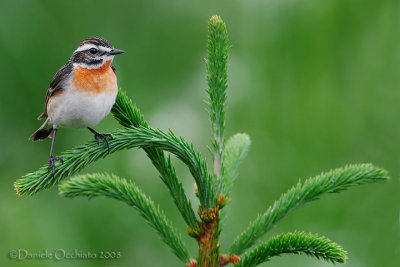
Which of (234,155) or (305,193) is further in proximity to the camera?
(234,155)

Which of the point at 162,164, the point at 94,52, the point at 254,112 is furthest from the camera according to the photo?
the point at 254,112

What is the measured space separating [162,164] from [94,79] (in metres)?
1.14

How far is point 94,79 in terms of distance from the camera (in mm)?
3467

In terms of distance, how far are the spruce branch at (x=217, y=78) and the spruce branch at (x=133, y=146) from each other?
15cm

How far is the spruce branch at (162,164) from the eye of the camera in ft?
7.98

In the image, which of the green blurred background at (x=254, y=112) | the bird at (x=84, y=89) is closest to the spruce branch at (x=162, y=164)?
the bird at (x=84, y=89)

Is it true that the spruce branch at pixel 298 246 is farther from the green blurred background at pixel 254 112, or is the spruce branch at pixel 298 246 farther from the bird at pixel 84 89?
the green blurred background at pixel 254 112


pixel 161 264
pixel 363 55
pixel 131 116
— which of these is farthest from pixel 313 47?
pixel 131 116

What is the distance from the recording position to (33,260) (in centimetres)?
426

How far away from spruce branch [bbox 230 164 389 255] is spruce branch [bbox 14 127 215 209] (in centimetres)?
30

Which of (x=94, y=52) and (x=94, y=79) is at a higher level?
(x=94, y=52)

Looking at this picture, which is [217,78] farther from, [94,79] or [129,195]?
[94,79]

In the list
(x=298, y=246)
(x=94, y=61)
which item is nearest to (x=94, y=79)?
(x=94, y=61)

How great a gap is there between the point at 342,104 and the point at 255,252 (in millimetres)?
3226
